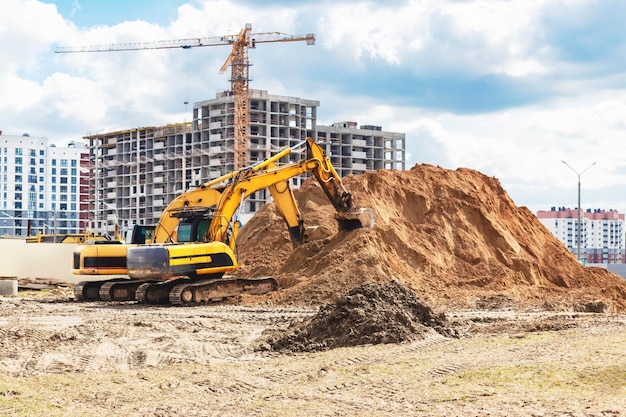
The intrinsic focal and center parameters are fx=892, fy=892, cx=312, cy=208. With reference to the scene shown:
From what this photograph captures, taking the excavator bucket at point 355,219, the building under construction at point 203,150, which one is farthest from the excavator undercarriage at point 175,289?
the building under construction at point 203,150

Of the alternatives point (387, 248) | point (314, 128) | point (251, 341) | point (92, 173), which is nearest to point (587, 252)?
point (314, 128)

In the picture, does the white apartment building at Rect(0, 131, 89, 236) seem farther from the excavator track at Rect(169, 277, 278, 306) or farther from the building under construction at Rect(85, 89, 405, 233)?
the excavator track at Rect(169, 277, 278, 306)

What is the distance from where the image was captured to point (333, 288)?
2655 cm

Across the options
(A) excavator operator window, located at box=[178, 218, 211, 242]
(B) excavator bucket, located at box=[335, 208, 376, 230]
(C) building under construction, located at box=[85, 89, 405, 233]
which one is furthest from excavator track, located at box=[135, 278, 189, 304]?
(C) building under construction, located at box=[85, 89, 405, 233]

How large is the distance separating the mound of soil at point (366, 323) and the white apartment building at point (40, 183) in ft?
518

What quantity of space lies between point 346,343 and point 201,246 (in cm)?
1090

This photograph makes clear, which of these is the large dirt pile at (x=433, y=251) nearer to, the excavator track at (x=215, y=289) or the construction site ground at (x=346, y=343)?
the construction site ground at (x=346, y=343)

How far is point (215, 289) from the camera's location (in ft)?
86.4

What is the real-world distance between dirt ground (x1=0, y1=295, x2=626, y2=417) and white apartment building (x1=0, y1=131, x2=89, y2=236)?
15739 cm

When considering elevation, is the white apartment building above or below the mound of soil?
above

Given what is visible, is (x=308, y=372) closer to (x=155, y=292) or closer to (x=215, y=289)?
(x=215, y=289)

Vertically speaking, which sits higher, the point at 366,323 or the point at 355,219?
the point at 355,219

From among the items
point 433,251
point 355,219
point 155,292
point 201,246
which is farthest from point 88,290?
point 433,251

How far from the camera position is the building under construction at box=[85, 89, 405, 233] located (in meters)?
117
